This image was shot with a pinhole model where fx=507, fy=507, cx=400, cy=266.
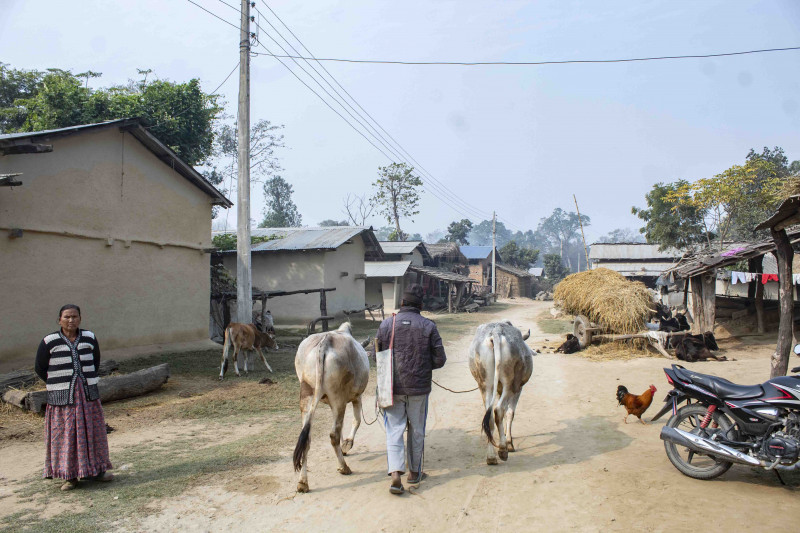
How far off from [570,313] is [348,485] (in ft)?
40.1

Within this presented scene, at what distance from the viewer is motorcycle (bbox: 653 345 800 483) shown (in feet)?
14.7

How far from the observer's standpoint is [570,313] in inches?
619

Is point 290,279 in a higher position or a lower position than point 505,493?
higher

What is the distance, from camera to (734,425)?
480 cm

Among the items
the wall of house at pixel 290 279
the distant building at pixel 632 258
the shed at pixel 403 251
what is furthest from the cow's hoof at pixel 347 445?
the distant building at pixel 632 258

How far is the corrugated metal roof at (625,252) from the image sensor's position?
129 feet

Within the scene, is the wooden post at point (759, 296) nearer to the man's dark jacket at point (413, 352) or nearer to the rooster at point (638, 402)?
the rooster at point (638, 402)

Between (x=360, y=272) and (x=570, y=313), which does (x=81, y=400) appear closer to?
(x=570, y=313)

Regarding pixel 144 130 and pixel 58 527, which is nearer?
pixel 58 527

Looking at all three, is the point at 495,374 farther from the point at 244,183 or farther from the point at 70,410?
the point at 244,183

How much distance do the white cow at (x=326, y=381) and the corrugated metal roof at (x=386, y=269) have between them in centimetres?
2320

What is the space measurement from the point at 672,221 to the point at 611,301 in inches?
689

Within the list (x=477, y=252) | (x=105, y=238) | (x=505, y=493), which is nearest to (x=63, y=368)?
(x=505, y=493)

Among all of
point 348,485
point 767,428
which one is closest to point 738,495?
point 767,428
